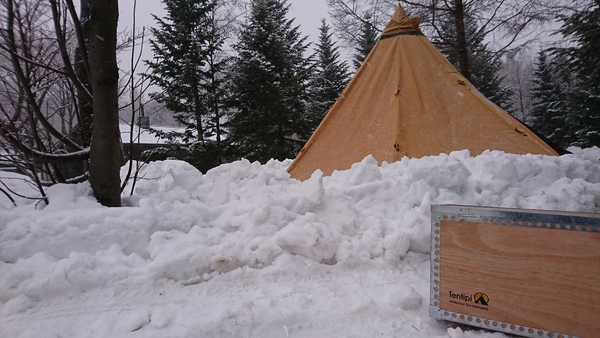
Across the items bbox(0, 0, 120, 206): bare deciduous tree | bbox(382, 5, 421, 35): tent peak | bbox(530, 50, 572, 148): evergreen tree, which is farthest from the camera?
bbox(530, 50, 572, 148): evergreen tree

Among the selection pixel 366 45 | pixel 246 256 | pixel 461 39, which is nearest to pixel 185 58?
pixel 366 45

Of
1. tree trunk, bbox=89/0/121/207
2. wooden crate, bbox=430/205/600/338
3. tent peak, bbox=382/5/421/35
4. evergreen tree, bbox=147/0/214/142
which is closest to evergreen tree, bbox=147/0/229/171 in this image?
evergreen tree, bbox=147/0/214/142

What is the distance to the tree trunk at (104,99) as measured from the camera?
237cm

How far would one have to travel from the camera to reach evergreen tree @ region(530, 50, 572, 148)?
20.0 m

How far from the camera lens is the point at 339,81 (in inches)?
657

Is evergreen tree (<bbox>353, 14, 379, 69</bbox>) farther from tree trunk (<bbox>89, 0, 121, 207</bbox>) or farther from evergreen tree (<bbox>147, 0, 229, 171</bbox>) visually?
tree trunk (<bbox>89, 0, 121, 207</bbox>)

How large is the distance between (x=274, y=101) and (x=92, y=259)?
10.6 metres

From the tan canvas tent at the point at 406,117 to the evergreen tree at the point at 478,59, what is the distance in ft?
9.34

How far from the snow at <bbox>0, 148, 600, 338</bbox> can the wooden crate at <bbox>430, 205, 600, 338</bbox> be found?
15cm

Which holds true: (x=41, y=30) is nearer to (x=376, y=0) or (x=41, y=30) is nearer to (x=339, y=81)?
(x=376, y=0)

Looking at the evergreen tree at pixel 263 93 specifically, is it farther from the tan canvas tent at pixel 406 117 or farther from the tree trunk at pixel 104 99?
the tree trunk at pixel 104 99

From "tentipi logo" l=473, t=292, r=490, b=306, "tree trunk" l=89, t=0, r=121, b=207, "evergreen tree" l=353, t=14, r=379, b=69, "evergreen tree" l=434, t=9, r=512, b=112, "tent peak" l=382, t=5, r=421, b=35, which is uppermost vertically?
"evergreen tree" l=353, t=14, r=379, b=69

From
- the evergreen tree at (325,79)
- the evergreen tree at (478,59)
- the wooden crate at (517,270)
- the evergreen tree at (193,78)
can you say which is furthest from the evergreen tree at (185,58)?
the wooden crate at (517,270)

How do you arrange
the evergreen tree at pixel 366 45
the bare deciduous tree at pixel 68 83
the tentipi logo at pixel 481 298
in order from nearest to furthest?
the tentipi logo at pixel 481 298 < the bare deciduous tree at pixel 68 83 < the evergreen tree at pixel 366 45
